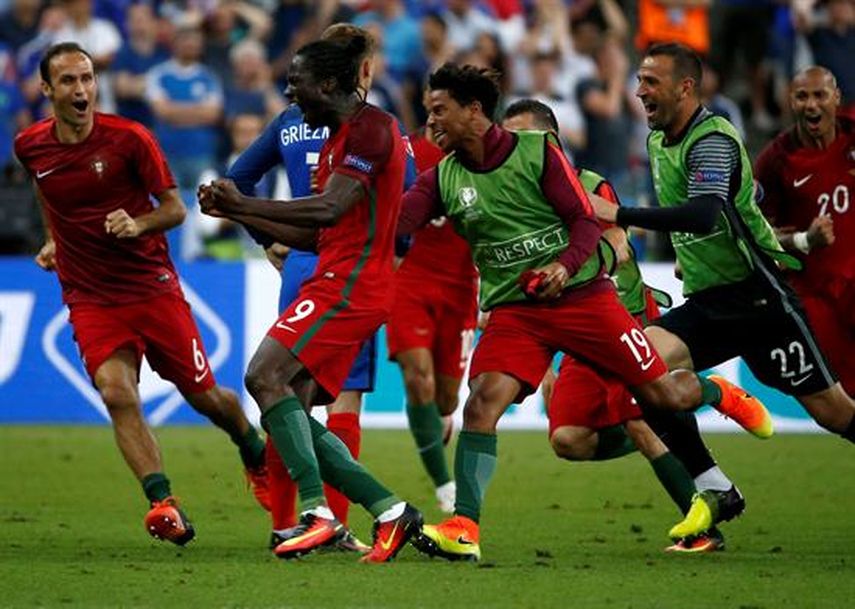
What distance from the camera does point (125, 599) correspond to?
836 centimetres

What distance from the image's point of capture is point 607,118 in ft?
68.6

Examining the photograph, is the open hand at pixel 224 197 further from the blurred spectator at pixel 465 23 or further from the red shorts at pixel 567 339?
the blurred spectator at pixel 465 23

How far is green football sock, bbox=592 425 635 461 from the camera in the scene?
11109 millimetres

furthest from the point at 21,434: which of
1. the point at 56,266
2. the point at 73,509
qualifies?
the point at 56,266

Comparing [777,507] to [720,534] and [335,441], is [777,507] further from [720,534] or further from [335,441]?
[335,441]

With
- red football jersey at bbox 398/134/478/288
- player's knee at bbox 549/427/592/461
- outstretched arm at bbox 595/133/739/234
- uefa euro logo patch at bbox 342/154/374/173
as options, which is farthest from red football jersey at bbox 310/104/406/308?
red football jersey at bbox 398/134/478/288

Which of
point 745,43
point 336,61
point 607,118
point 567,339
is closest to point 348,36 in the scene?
point 336,61

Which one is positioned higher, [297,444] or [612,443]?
[297,444]

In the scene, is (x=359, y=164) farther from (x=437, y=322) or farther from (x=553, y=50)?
(x=553, y=50)

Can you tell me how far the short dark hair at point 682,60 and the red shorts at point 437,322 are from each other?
333 centimetres

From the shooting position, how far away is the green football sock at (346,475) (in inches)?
371

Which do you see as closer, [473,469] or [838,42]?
[473,469]

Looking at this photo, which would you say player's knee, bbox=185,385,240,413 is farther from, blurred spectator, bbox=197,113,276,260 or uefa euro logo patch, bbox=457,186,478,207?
blurred spectator, bbox=197,113,276,260

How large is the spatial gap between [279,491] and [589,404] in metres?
1.88
